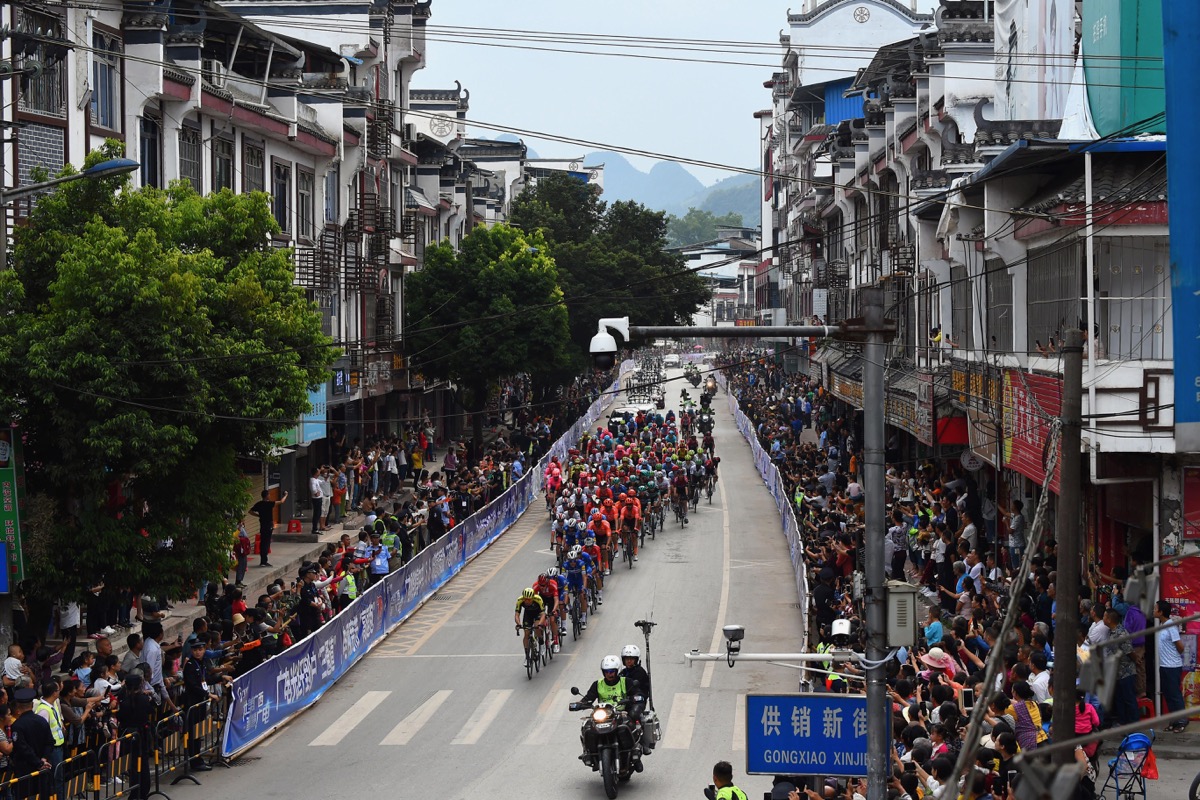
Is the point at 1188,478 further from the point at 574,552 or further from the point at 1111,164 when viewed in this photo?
the point at 574,552

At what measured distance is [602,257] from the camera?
78.0 metres

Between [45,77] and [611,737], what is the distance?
15.2 m

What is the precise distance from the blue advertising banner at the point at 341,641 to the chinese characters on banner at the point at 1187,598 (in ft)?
37.3

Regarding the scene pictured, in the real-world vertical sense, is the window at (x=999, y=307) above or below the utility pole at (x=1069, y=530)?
above

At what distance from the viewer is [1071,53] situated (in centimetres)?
2653

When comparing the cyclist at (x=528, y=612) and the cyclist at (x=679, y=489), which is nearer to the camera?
the cyclist at (x=528, y=612)

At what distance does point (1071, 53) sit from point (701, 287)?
5647cm

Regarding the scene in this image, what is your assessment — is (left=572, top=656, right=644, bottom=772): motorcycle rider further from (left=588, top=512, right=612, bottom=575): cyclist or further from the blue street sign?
(left=588, top=512, right=612, bottom=575): cyclist

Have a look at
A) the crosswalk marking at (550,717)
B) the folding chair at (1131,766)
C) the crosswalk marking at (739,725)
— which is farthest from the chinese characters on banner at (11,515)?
the folding chair at (1131,766)

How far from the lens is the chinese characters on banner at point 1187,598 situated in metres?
17.6

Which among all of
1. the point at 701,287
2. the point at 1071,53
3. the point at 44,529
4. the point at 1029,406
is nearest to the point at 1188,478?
the point at 1029,406

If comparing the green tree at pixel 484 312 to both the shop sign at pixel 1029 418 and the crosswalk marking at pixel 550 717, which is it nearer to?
the crosswalk marking at pixel 550 717

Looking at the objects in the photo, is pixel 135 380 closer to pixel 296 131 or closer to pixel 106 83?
pixel 106 83

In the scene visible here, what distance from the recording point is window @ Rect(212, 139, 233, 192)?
34.2 meters
